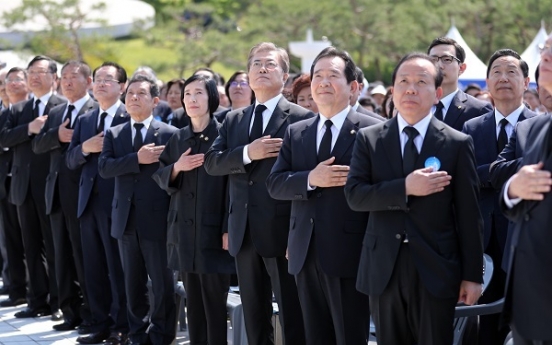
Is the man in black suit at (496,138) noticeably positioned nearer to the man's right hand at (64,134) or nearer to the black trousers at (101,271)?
the black trousers at (101,271)

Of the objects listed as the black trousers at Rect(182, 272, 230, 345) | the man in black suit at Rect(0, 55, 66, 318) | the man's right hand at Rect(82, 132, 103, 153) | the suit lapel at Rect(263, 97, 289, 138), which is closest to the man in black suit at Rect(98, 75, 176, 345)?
the man's right hand at Rect(82, 132, 103, 153)

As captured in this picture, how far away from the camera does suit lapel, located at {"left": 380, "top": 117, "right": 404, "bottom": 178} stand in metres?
5.01

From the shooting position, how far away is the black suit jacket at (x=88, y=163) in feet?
26.8

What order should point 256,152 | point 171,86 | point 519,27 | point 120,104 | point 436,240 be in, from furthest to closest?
1. point 519,27
2. point 171,86
3. point 120,104
4. point 256,152
5. point 436,240

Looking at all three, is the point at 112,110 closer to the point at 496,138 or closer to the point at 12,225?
the point at 12,225

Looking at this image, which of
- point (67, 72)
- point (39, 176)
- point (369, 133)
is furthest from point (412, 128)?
point (39, 176)

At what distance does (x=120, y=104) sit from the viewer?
845 centimetres

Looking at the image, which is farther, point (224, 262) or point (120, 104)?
point (120, 104)

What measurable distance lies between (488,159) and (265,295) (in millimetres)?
1673

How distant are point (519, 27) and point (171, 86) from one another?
1567 centimetres

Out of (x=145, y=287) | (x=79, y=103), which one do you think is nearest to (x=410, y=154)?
(x=145, y=287)

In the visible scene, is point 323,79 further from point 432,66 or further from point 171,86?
point 171,86

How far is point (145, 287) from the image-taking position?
784cm

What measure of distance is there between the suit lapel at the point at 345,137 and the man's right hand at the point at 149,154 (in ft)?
7.35
